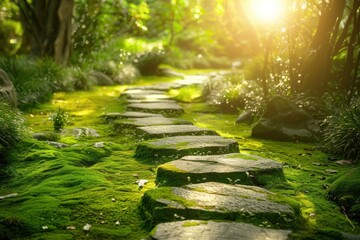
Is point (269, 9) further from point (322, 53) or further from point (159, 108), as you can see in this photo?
point (159, 108)

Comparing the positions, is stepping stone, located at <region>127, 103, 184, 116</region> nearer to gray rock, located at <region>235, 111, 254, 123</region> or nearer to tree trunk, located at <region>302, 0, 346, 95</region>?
gray rock, located at <region>235, 111, 254, 123</region>

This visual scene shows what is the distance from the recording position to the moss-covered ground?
2430 millimetres

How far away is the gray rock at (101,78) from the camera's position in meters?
10.6

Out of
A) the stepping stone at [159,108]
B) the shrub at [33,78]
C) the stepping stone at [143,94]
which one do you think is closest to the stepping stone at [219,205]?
the stepping stone at [159,108]

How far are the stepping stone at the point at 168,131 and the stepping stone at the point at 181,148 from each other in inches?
15.7

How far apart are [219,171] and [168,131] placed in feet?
5.31

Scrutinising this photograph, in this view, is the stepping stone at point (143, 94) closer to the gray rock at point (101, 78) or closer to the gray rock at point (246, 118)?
the gray rock at point (246, 118)

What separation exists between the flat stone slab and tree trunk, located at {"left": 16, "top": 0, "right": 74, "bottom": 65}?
7.12 m

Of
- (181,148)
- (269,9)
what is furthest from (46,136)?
(269,9)

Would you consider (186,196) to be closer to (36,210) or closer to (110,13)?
(36,210)

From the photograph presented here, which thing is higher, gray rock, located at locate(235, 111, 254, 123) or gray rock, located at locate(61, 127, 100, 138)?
gray rock, located at locate(235, 111, 254, 123)

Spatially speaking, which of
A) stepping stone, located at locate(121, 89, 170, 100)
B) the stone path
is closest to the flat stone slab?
the stone path

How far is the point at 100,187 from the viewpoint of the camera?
3059mm

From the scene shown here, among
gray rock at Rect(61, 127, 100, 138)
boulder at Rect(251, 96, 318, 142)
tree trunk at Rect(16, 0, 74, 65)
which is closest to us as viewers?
gray rock at Rect(61, 127, 100, 138)
